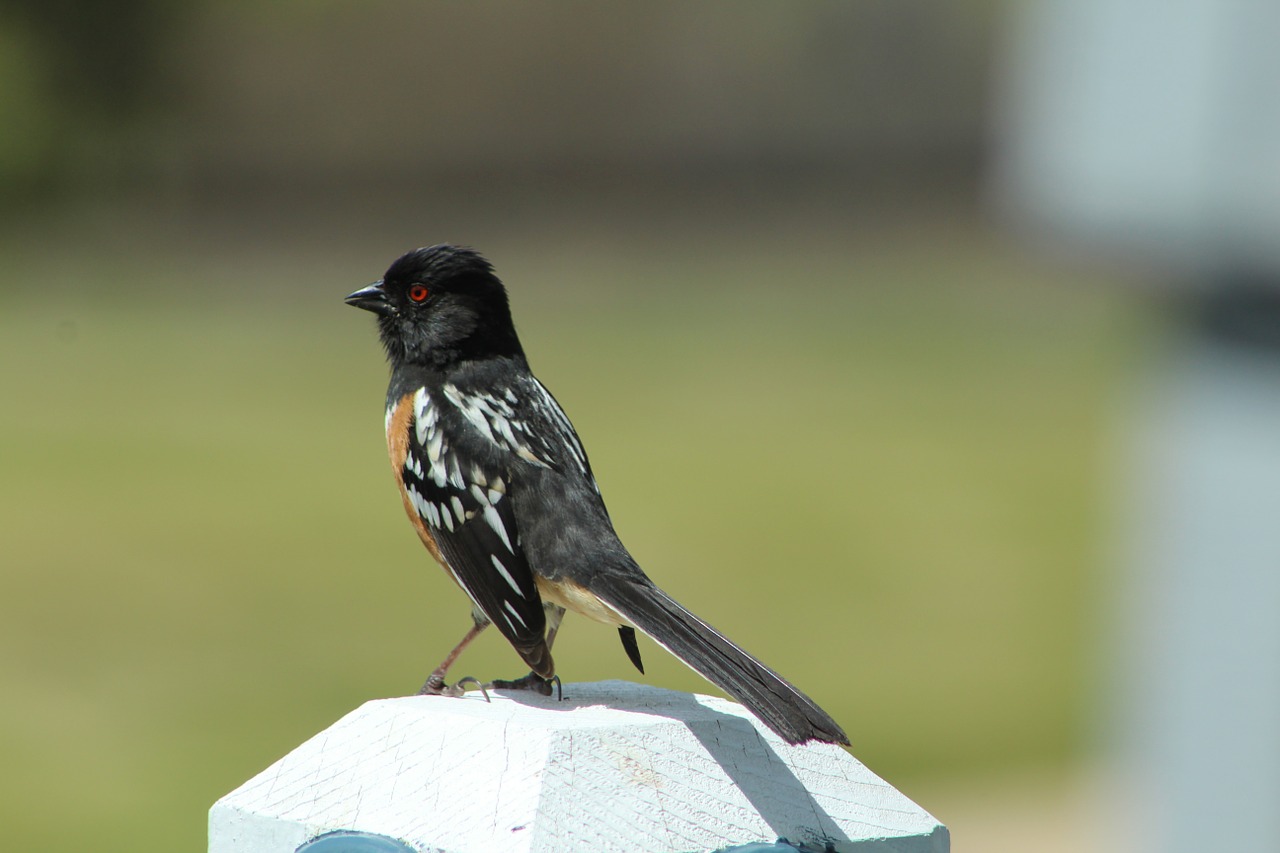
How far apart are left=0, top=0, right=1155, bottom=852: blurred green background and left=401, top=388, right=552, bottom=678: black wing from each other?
4624 mm

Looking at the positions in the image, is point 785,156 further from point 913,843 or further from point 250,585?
point 913,843

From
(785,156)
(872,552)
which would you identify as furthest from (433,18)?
(872,552)

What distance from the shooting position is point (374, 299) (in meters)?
2.72

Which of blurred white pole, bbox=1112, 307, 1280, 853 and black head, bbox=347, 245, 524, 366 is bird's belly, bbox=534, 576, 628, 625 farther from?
blurred white pole, bbox=1112, 307, 1280, 853

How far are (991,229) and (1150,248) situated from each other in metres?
20.7

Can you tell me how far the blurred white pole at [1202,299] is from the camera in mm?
2857

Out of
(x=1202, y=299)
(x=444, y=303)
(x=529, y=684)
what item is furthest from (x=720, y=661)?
(x=1202, y=299)

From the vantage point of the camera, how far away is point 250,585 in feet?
40.3

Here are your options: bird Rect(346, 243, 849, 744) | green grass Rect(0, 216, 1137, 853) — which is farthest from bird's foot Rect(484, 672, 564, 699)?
green grass Rect(0, 216, 1137, 853)

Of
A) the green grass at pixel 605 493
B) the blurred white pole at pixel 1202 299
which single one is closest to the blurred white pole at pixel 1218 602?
the blurred white pole at pixel 1202 299

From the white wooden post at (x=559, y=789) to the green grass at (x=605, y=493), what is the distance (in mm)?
4614

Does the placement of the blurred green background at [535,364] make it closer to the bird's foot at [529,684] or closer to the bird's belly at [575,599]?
the bird's belly at [575,599]

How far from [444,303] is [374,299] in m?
0.13

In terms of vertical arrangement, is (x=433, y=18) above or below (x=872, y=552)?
above
